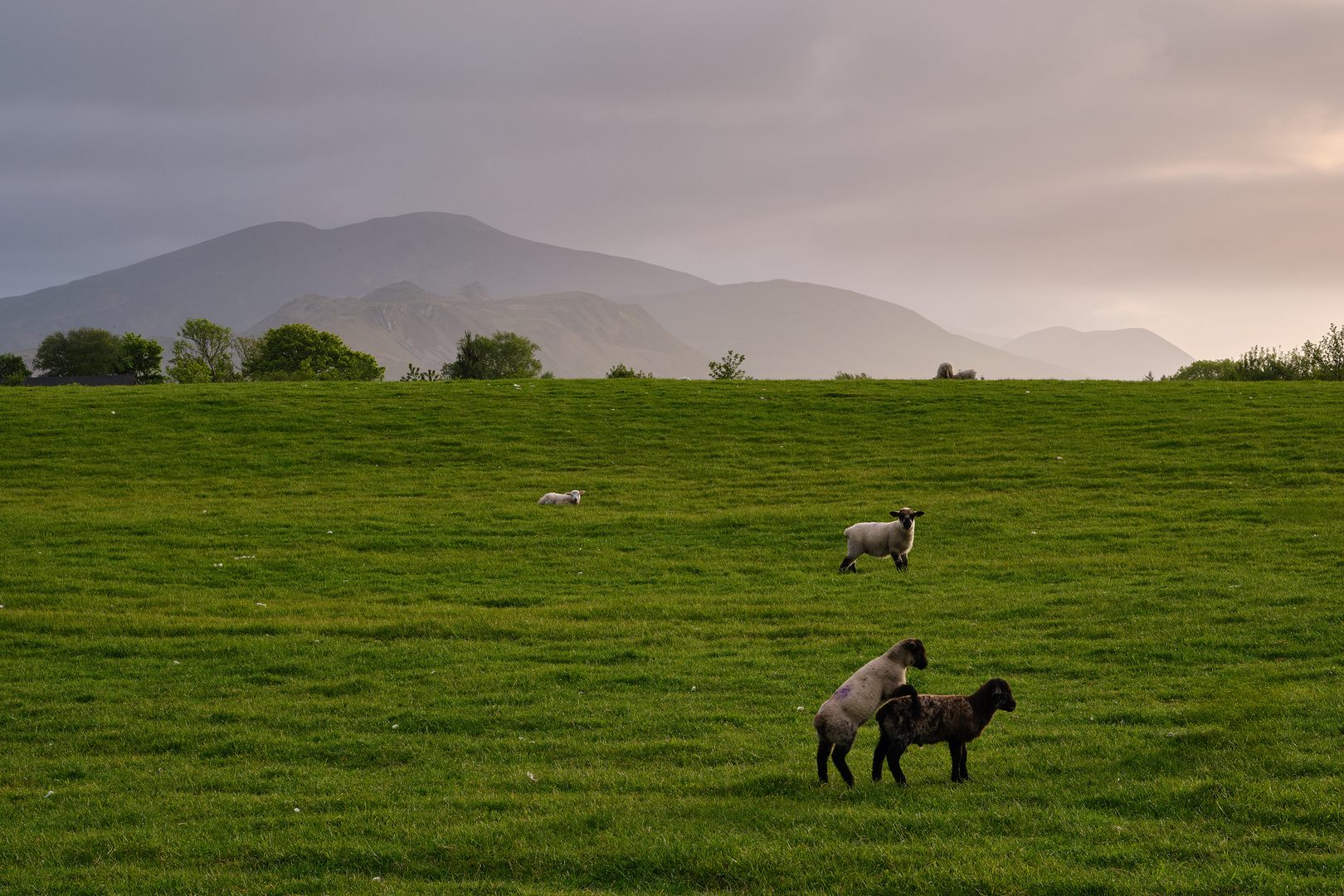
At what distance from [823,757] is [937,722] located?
1271 mm

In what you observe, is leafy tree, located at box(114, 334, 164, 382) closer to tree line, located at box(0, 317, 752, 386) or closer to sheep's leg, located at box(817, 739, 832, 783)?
tree line, located at box(0, 317, 752, 386)

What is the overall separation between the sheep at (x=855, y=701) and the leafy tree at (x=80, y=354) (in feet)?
464

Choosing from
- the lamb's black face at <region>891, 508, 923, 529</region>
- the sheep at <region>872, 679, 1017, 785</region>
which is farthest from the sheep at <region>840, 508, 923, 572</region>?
the sheep at <region>872, 679, 1017, 785</region>

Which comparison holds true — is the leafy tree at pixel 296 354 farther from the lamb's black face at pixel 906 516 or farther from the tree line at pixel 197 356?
the lamb's black face at pixel 906 516

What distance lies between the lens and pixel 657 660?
14.6 metres

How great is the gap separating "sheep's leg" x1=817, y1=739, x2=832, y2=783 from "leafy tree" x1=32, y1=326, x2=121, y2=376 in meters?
141

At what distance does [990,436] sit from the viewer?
35844 mm

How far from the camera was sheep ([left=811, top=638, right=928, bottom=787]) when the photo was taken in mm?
8859

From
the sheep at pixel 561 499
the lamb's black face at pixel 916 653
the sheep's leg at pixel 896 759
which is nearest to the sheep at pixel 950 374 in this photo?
the sheep at pixel 561 499

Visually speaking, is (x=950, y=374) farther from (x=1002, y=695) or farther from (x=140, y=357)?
(x=140, y=357)

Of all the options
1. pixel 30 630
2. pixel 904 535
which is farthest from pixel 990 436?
pixel 30 630

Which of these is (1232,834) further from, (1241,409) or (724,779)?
(1241,409)

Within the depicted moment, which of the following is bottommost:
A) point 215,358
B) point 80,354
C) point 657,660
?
point 657,660

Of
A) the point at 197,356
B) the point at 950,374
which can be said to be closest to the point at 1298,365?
the point at 950,374
